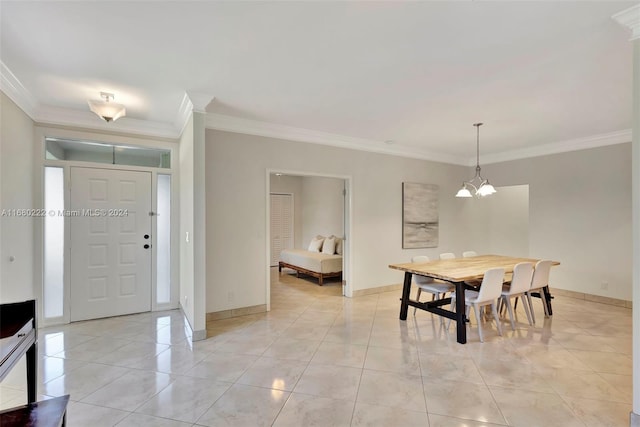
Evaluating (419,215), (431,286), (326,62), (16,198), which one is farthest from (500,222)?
(16,198)

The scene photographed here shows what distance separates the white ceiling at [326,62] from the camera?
1.93 m

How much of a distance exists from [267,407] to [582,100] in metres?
4.25

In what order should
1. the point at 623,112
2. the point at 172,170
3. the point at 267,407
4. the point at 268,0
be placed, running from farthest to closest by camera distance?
the point at 172,170 < the point at 623,112 < the point at 267,407 < the point at 268,0

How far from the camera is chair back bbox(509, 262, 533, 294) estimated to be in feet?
11.6

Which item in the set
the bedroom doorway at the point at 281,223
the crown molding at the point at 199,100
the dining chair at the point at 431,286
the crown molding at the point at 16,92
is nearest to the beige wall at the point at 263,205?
the crown molding at the point at 199,100

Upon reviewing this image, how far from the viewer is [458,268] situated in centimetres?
373

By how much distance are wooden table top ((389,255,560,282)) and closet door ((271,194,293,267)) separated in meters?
4.79

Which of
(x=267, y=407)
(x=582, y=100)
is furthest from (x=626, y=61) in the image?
(x=267, y=407)

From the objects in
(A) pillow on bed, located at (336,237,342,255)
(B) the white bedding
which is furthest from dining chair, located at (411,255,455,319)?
(A) pillow on bed, located at (336,237,342,255)

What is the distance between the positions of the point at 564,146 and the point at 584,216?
3.85ft

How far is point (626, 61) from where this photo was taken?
8.13 ft

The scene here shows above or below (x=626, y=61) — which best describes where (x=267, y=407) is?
below

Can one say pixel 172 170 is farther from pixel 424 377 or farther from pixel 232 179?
pixel 424 377

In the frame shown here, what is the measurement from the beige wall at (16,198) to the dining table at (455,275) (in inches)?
156
